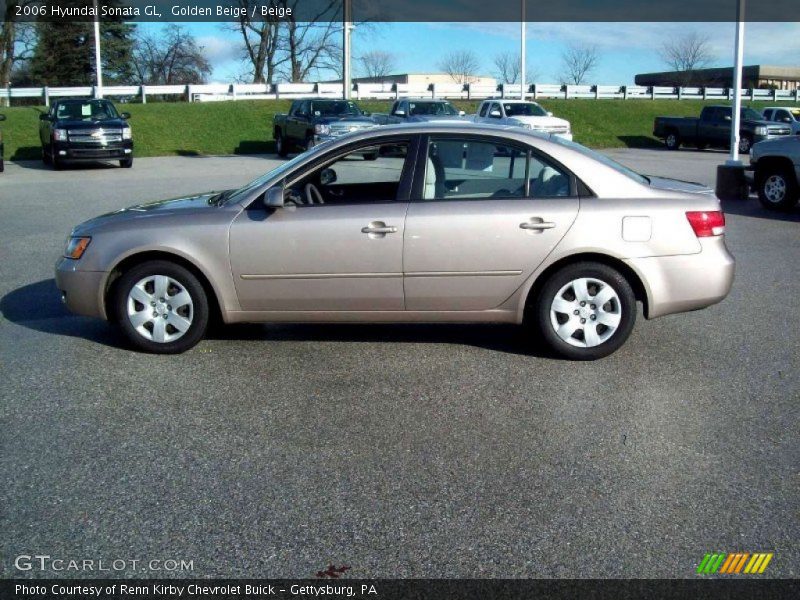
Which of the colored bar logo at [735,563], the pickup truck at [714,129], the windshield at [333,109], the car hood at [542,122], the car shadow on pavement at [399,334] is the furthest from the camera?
the pickup truck at [714,129]

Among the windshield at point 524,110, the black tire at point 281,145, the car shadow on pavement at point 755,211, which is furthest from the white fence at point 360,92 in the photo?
the car shadow on pavement at point 755,211

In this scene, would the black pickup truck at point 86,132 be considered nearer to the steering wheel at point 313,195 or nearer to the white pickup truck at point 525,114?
the white pickup truck at point 525,114

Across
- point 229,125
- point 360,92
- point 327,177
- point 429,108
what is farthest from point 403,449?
point 360,92

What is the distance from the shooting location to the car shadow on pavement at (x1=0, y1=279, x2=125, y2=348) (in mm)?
7312

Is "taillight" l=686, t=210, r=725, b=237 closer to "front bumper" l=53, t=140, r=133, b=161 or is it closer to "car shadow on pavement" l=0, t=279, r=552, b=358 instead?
"car shadow on pavement" l=0, t=279, r=552, b=358

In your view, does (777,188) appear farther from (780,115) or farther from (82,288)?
(780,115)

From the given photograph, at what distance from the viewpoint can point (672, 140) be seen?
124 feet

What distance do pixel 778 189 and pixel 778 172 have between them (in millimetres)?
282

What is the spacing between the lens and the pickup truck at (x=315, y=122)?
87.8 feet

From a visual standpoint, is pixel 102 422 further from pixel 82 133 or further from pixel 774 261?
pixel 82 133

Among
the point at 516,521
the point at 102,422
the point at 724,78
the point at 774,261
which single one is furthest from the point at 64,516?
the point at 724,78

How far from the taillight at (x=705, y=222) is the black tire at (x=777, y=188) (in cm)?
908

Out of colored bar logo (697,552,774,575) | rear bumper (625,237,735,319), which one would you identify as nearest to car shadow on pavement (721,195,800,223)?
rear bumper (625,237,735,319)

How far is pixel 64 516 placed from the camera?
4051 millimetres
